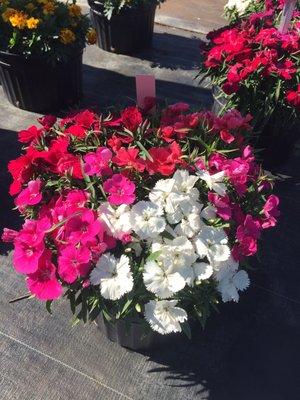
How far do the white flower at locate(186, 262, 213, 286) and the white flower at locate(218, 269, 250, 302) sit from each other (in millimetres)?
139

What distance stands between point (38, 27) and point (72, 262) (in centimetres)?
237

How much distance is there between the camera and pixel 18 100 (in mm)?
3480

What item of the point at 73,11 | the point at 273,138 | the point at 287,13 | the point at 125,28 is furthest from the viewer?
the point at 125,28

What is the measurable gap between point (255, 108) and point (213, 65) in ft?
A: 1.38

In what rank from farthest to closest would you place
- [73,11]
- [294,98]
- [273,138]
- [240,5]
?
1. [240,5]
2. [73,11]
3. [273,138]
4. [294,98]

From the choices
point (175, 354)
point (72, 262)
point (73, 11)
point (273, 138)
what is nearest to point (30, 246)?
point (72, 262)

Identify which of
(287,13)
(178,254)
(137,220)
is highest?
(287,13)

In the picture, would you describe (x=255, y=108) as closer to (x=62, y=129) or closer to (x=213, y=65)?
(x=213, y=65)

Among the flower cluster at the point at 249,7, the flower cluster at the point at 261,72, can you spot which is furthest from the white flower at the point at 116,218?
the flower cluster at the point at 249,7

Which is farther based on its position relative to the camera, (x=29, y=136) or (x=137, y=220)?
(x=29, y=136)

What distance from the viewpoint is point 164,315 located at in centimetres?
147

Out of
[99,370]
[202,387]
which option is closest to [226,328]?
[202,387]

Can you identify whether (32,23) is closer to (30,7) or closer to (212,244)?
(30,7)

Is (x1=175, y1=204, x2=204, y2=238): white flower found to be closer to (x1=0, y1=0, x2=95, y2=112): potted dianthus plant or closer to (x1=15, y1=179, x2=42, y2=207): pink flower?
(x1=15, y1=179, x2=42, y2=207): pink flower
